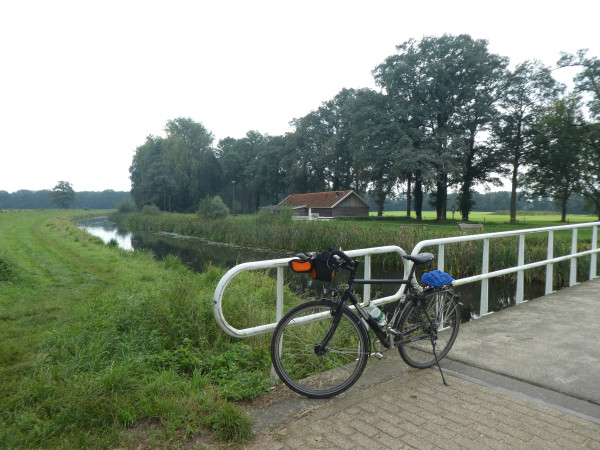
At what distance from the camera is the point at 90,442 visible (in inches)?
99.1

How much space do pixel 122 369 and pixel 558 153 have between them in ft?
130

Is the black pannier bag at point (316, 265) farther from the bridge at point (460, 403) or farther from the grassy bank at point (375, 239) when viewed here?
the grassy bank at point (375, 239)

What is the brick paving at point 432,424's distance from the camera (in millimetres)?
2469

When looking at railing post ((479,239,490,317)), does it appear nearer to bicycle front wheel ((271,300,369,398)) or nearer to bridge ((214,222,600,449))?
bridge ((214,222,600,449))

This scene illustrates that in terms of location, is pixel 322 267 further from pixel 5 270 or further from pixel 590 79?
pixel 590 79

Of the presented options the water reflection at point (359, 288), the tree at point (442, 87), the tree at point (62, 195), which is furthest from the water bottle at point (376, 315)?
the tree at point (62, 195)

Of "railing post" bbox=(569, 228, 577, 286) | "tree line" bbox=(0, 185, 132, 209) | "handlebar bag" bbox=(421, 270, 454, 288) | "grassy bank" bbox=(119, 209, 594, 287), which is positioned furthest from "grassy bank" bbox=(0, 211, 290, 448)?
"tree line" bbox=(0, 185, 132, 209)

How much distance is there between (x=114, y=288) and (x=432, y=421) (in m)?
8.79

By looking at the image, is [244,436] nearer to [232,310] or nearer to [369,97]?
[232,310]

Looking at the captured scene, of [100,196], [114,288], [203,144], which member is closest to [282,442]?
[114,288]

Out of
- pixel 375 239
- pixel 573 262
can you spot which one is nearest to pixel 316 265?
pixel 573 262

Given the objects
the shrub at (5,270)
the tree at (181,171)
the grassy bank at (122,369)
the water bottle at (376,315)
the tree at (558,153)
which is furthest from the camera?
the tree at (181,171)

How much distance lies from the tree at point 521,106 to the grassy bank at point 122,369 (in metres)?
36.4

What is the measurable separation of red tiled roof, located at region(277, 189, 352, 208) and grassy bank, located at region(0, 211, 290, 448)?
136 ft
